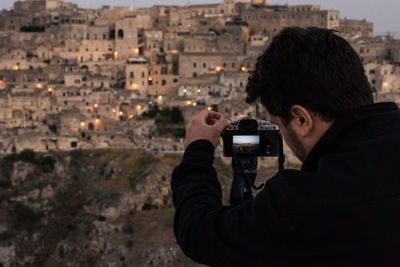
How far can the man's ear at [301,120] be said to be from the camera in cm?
159

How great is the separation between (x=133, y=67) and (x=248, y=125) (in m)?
33.2

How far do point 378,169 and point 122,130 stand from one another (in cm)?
2460

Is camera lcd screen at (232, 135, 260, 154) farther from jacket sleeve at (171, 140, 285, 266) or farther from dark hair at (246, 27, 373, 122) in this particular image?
dark hair at (246, 27, 373, 122)

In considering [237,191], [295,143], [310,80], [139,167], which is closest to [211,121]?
[237,191]

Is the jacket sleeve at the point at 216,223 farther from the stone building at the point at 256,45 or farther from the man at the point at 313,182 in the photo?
the stone building at the point at 256,45

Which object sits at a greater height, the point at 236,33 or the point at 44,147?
the point at 236,33

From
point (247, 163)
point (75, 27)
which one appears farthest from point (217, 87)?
point (247, 163)

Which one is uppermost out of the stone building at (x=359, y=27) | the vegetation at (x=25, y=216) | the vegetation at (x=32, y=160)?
the stone building at (x=359, y=27)

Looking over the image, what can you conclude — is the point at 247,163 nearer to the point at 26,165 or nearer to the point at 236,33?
the point at 26,165

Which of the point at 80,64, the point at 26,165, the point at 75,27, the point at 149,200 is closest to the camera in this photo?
the point at 149,200

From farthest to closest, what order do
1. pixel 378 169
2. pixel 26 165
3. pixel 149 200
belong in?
pixel 26 165 → pixel 149 200 → pixel 378 169

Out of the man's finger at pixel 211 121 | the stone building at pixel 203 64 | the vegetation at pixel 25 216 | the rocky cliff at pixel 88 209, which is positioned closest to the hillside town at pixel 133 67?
the stone building at pixel 203 64

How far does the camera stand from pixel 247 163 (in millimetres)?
2109

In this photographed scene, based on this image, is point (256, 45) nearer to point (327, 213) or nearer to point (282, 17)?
point (282, 17)
